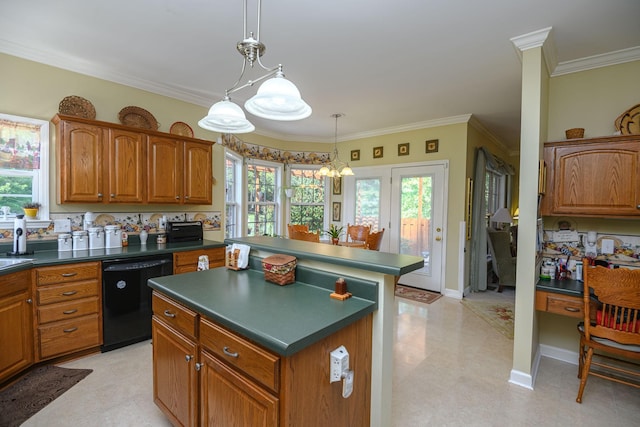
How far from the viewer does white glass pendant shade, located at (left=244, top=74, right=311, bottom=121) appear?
142 centimetres

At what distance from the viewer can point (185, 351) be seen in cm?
151

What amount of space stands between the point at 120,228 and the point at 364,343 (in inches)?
114

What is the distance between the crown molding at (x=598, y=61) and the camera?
2.43 m

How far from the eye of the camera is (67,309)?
2428 millimetres

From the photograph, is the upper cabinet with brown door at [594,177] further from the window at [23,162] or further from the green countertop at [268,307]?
the window at [23,162]

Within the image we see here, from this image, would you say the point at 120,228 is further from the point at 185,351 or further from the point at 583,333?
the point at 583,333

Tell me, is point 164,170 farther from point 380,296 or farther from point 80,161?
point 380,296

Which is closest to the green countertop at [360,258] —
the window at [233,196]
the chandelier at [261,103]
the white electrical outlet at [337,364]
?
Result: the white electrical outlet at [337,364]

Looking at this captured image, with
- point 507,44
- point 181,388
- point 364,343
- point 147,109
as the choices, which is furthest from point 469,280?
point 147,109

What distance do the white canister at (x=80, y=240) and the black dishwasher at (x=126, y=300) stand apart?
44 cm

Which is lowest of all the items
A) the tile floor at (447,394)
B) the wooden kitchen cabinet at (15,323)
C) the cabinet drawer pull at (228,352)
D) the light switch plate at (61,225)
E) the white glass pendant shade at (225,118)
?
the tile floor at (447,394)

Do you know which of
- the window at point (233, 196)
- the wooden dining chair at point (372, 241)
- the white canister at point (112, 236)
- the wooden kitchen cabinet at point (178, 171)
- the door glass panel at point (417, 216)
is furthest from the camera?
the door glass panel at point (417, 216)

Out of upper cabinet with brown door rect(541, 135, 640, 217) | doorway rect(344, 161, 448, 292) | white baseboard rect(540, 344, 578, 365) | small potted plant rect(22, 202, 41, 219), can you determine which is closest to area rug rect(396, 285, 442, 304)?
doorway rect(344, 161, 448, 292)

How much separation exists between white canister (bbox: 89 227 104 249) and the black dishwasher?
1.44 feet
